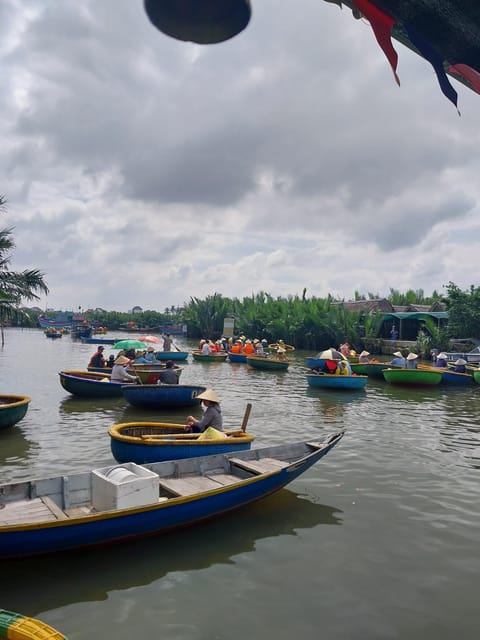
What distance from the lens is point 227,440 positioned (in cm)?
877

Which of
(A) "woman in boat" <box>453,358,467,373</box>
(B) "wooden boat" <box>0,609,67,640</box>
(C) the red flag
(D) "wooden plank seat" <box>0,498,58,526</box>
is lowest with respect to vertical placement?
(D) "wooden plank seat" <box>0,498,58,526</box>

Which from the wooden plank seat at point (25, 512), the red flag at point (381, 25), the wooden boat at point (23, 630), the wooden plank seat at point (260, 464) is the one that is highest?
the red flag at point (381, 25)

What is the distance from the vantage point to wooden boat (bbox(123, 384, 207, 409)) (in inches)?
579

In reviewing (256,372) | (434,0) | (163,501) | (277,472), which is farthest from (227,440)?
(256,372)

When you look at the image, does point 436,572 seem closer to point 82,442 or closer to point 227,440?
point 227,440

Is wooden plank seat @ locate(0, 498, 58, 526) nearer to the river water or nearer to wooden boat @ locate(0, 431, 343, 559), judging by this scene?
wooden boat @ locate(0, 431, 343, 559)

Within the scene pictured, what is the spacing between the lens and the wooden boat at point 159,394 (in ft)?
48.2

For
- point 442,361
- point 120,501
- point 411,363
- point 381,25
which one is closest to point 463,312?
point 442,361

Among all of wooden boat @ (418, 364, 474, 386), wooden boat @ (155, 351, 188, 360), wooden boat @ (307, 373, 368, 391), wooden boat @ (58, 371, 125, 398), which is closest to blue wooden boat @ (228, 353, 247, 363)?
wooden boat @ (155, 351, 188, 360)

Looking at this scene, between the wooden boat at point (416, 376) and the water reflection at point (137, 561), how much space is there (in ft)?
46.1

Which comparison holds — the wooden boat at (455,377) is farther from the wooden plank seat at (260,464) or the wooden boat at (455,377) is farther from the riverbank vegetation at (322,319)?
the wooden plank seat at (260,464)

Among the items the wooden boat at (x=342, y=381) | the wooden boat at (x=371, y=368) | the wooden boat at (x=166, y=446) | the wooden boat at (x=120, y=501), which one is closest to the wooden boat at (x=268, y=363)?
the wooden boat at (x=371, y=368)

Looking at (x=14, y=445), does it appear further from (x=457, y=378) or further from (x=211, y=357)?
(x=211, y=357)

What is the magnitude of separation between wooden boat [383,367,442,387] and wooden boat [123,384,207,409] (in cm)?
966
